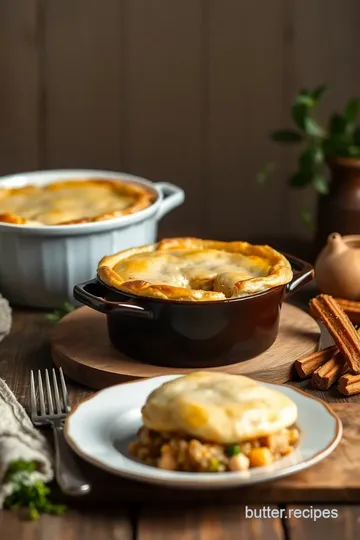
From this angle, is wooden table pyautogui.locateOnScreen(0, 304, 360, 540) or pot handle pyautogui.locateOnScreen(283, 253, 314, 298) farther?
pot handle pyautogui.locateOnScreen(283, 253, 314, 298)

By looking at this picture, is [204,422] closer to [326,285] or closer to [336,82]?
[326,285]

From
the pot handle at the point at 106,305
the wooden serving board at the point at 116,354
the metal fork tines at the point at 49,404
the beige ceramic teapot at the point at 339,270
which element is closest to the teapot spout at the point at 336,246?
the beige ceramic teapot at the point at 339,270

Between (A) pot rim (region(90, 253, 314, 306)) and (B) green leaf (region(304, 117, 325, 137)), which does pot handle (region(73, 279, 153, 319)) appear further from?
(B) green leaf (region(304, 117, 325, 137))

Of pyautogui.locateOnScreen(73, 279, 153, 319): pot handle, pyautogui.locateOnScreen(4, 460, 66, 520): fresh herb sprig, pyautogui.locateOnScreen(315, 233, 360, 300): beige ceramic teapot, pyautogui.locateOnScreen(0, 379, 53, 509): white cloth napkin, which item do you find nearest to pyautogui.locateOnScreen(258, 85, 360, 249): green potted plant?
pyautogui.locateOnScreen(315, 233, 360, 300): beige ceramic teapot

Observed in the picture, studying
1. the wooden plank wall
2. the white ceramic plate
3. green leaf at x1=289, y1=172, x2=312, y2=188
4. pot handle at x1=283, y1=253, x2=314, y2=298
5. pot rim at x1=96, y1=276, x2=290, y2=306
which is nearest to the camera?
the white ceramic plate

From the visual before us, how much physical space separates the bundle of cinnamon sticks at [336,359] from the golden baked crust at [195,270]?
0.12 meters

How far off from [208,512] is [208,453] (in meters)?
0.08

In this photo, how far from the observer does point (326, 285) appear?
1.83 metres

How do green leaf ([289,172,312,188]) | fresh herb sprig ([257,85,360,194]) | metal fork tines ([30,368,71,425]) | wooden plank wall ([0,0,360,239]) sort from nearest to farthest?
1. metal fork tines ([30,368,71,425])
2. fresh herb sprig ([257,85,360,194])
3. green leaf ([289,172,312,188])
4. wooden plank wall ([0,0,360,239])

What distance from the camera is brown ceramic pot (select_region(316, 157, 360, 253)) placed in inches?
80.4

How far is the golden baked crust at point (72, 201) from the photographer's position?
1846mm

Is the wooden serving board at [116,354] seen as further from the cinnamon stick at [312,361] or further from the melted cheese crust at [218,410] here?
the melted cheese crust at [218,410]

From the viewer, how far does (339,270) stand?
1.81 metres

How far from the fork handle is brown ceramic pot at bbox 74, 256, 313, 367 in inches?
10.6
